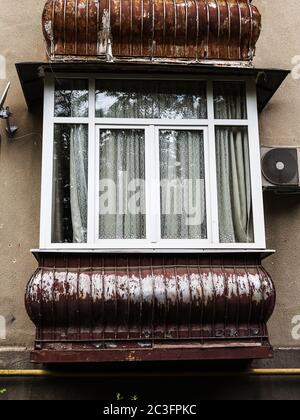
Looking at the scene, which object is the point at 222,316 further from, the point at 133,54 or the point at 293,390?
the point at 133,54

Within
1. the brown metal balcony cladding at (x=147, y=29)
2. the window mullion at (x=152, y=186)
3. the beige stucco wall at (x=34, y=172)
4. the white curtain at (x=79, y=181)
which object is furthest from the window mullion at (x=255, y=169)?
the white curtain at (x=79, y=181)

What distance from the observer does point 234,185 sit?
616 cm

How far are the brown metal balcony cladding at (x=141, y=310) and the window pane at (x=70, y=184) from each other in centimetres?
34

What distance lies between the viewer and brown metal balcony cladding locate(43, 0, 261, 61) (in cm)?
596

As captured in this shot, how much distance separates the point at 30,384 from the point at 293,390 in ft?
9.21

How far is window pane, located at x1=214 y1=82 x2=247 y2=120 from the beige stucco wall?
0.64 m

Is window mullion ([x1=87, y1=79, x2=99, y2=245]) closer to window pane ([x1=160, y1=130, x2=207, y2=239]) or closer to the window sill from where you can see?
the window sill

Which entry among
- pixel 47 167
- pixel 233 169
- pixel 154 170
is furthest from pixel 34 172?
pixel 233 169

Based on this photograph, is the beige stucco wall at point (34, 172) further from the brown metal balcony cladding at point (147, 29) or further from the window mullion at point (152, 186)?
the window mullion at point (152, 186)

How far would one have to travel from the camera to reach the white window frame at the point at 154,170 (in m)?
5.81

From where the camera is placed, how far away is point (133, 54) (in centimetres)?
605

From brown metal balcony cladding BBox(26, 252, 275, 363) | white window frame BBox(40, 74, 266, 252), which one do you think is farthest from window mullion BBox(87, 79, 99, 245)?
brown metal balcony cladding BBox(26, 252, 275, 363)

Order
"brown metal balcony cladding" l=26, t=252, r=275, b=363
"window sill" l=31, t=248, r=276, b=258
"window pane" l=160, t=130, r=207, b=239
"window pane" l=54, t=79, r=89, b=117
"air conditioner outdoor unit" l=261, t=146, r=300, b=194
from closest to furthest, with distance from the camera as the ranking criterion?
"brown metal balcony cladding" l=26, t=252, r=275, b=363 < "window sill" l=31, t=248, r=276, b=258 < "window pane" l=160, t=130, r=207, b=239 < "window pane" l=54, t=79, r=89, b=117 < "air conditioner outdoor unit" l=261, t=146, r=300, b=194

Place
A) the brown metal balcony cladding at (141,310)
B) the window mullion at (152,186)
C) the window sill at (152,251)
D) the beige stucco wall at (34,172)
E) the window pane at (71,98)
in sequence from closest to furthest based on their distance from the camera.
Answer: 1. the brown metal balcony cladding at (141,310)
2. the window sill at (152,251)
3. the window mullion at (152,186)
4. the window pane at (71,98)
5. the beige stucco wall at (34,172)
